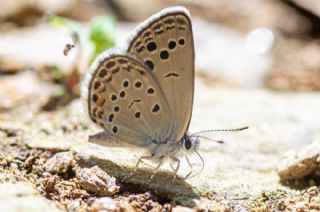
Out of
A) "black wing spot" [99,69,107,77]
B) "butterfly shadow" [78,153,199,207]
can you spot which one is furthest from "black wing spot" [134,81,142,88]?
"butterfly shadow" [78,153,199,207]

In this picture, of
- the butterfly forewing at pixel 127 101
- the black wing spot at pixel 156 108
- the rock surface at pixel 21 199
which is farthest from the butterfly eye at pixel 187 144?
the rock surface at pixel 21 199

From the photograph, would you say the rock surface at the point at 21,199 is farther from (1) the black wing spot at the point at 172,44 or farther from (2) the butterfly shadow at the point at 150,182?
(1) the black wing spot at the point at 172,44

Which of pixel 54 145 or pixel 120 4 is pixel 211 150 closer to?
pixel 54 145

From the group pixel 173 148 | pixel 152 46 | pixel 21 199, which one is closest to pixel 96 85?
pixel 152 46

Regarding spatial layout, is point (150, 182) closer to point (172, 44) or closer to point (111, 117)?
point (111, 117)

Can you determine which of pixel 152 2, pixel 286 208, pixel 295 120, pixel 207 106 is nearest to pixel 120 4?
pixel 152 2

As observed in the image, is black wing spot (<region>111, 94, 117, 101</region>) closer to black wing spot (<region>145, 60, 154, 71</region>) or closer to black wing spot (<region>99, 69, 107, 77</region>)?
black wing spot (<region>99, 69, 107, 77</region>)
